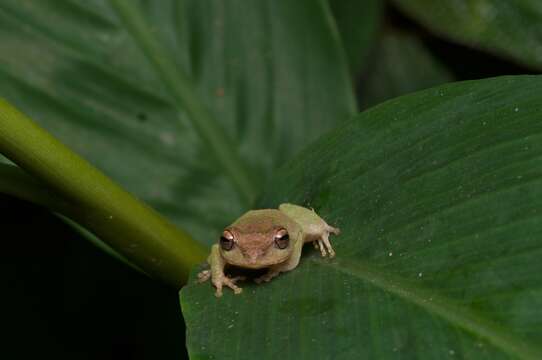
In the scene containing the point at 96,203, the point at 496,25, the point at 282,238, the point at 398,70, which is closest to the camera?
the point at 96,203

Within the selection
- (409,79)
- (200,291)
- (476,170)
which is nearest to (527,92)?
(476,170)

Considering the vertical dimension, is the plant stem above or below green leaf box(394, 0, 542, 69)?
below

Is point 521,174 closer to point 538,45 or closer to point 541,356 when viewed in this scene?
point 541,356

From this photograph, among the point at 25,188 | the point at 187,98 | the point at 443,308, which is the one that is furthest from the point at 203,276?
the point at 187,98

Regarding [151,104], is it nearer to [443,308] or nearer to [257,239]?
[257,239]

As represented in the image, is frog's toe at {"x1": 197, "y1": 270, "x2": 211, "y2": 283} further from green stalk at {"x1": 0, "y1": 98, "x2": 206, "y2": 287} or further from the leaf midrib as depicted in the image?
the leaf midrib

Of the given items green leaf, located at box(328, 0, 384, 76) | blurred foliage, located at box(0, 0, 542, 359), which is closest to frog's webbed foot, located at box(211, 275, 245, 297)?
blurred foliage, located at box(0, 0, 542, 359)
